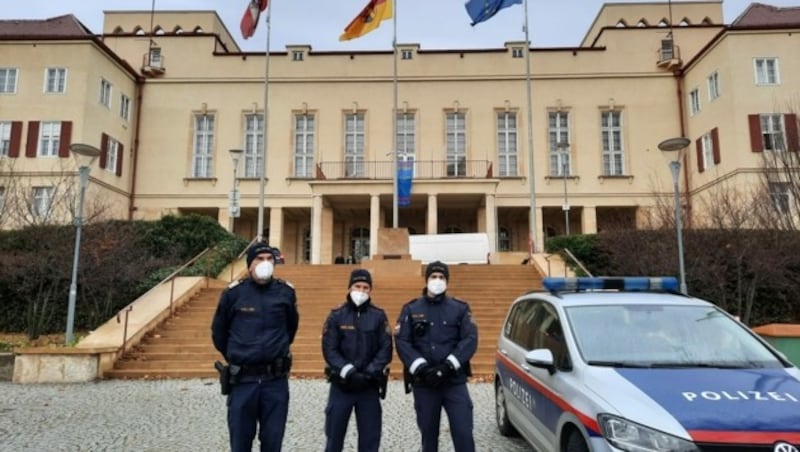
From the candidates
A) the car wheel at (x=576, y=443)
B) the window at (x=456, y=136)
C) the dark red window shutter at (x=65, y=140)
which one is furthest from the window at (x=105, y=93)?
the car wheel at (x=576, y=443)

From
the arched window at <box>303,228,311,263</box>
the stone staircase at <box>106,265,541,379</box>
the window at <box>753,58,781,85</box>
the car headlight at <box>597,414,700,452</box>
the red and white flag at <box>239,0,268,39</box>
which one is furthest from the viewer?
the arched window at <box>303,228,311,263</box>

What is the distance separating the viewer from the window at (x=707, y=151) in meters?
27.3

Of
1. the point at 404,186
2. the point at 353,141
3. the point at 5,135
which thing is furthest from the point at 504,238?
the point at 5,135

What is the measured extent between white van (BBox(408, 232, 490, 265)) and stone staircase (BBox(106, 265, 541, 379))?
585cm

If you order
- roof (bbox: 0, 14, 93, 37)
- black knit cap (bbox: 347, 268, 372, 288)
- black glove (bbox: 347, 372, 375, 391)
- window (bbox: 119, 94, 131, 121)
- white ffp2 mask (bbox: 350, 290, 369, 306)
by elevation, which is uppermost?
roof (bbox: 0, 14, 93, 37)

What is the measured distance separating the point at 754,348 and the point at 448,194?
77.7 ft

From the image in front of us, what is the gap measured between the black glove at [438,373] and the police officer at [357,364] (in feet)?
1.18

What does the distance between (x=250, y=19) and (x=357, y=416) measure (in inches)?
886

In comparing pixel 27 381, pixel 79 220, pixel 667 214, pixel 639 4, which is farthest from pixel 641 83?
pixel 27 381

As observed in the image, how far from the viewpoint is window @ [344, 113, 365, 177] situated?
31.9 meters

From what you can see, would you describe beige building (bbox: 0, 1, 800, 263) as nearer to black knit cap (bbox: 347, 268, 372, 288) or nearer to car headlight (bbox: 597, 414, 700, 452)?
black knit cap (bbox: 347, 268, 372, 288)

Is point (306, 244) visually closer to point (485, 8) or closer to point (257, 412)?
point (485, 8)

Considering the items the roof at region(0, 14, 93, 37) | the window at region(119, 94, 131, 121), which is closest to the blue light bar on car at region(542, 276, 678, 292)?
the window at region(119, 94, 131, 121)

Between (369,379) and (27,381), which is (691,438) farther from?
(27,381)
